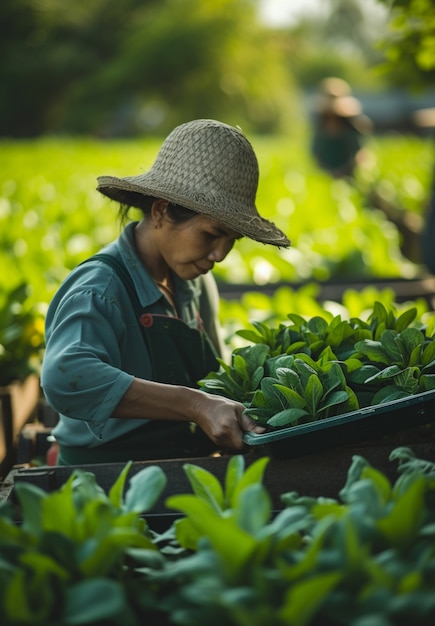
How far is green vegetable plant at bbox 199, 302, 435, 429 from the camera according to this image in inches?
85.7

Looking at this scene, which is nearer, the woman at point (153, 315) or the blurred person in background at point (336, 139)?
the woman at point (153, 315)

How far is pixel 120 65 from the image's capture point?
52906 millimetres

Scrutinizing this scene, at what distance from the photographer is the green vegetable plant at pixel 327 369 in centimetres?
218

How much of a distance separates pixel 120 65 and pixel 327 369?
5300 cm

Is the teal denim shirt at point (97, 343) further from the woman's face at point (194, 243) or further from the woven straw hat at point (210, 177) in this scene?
the woven straw hat at point (210, 177)

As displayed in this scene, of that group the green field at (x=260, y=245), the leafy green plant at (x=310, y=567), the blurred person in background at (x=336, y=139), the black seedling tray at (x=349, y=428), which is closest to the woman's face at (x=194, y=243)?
the black seedling tray at (x=349, y=428)

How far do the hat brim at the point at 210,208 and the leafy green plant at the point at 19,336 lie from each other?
4.57 ft

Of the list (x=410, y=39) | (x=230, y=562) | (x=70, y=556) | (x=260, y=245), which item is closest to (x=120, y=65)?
(x=260, y=245)

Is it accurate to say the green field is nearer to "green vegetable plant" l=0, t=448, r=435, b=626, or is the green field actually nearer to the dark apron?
the dark apron

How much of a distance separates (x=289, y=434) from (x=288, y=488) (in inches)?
8.5

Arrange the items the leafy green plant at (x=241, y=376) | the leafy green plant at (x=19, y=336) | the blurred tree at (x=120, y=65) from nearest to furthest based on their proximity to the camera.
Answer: the leafy green plant at (x=241, y=376) → the leafy green plant at (x=19, y=336) → the blurred tree at (x=120, y=65)

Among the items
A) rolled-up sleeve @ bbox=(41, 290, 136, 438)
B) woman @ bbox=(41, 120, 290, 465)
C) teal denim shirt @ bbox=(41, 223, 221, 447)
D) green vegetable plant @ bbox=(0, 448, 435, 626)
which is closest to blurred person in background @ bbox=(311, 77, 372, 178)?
teal denim shirt @ bbox=(41, 223, 221, 447)

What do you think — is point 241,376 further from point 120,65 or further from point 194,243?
point 120,65

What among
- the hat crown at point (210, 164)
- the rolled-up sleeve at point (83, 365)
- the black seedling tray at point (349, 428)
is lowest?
the black seedling tray at point (349, 428)
